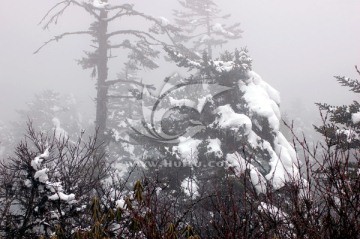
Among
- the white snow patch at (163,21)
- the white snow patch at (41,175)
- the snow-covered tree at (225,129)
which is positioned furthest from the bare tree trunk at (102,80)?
the white snow patch at (41,175)

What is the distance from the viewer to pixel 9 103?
101750 millimetres

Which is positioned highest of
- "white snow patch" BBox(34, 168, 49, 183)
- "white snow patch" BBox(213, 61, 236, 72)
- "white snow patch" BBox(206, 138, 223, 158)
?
"white snow patch" BBox(213, 61, 236, 72)

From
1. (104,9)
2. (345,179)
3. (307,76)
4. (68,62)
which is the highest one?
(68,62)

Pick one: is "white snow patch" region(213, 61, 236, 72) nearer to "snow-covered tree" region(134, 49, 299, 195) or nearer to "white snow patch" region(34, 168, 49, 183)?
"snow-covered tree" region(134, 49, 299, 195)

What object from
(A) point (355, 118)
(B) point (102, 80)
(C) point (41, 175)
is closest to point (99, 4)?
(B) point (102, 80)

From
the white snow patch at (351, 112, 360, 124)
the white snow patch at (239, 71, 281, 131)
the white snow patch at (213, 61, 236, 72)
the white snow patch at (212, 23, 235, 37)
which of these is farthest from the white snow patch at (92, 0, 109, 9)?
the white snow patch at (212, 23, 235, 37)

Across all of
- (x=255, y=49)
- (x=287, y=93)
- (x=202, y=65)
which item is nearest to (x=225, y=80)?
(x=202, y=65)

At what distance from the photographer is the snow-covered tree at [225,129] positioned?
1252 cm

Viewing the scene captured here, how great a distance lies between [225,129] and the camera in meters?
12.9

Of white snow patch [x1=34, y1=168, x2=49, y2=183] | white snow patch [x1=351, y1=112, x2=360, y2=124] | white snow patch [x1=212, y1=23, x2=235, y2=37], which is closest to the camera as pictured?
white snow patch [x1=34, y1=168, x2=49, y2=183]

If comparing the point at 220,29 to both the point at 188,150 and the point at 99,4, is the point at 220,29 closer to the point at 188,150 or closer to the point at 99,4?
the point at 99,4

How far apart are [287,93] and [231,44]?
166 feet

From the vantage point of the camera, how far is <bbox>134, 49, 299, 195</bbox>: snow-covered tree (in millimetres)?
12523

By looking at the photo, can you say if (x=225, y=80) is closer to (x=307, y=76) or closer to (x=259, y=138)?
(x=259, y=138)
